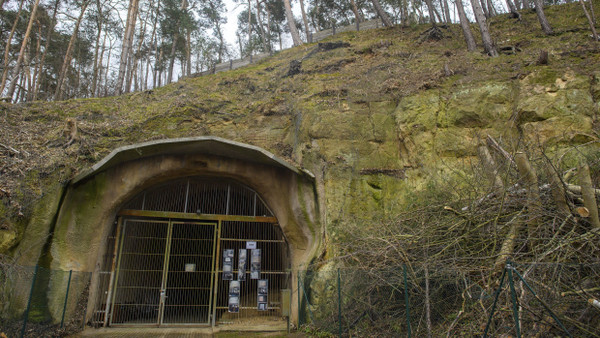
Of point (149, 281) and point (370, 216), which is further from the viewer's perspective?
point (149, 281)

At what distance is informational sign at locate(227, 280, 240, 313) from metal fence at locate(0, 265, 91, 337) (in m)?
3.39

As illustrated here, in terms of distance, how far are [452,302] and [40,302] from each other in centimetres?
795

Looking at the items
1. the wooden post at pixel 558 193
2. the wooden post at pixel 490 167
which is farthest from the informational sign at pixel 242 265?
the wooden post at pixel 558 193

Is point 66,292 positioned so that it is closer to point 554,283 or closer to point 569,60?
point 554,283

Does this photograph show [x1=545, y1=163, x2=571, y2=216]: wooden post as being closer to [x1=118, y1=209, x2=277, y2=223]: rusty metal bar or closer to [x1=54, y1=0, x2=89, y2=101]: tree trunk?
[x1=118, y1=209, x2=277, y2=223]: rusty metal bar

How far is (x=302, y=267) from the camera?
9.45m

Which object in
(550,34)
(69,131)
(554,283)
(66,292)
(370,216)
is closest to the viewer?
(554,283)

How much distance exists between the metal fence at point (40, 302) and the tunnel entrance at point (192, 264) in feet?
2.61

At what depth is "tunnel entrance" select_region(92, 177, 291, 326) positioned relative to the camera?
10078mm

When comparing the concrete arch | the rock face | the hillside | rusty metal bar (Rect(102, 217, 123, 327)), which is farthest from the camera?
rusty metal bar (Rect(102, 217, 123, 327))

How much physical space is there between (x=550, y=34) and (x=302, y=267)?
438 inches

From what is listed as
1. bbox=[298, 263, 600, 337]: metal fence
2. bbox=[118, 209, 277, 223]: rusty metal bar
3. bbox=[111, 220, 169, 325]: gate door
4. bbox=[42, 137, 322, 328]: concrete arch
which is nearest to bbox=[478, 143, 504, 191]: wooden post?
bbox=[298, 263, 600, 337]: metal fence

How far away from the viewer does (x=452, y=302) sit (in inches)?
236

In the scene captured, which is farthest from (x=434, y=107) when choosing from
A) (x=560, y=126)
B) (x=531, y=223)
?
(x=531, y=223)
